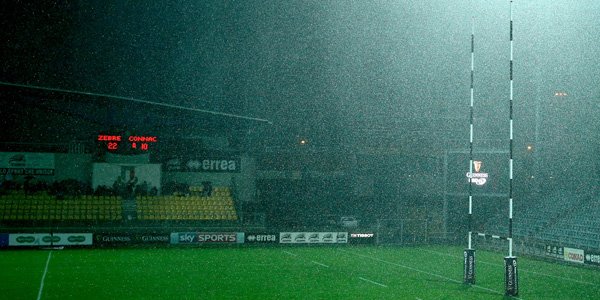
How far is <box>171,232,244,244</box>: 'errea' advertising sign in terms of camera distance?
31.6 meters

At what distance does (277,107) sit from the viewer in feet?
149

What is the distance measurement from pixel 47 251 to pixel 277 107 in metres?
21.3

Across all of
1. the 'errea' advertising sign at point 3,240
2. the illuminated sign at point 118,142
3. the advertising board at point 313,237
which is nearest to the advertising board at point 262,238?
the advertising board at point 313,237

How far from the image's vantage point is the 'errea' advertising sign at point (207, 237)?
3156 cm

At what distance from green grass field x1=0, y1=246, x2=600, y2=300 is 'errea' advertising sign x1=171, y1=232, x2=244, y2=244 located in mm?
1062

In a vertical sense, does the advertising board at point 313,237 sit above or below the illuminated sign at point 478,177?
below

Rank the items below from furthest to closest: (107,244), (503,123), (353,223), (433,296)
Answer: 1. (353,223)
2. (503,123)
3. (107,244)
4. (433,296)

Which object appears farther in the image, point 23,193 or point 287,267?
point 23,193

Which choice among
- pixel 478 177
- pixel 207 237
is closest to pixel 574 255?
pixel 478 177

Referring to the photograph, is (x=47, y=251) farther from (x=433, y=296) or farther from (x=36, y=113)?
(x=433, y=296)

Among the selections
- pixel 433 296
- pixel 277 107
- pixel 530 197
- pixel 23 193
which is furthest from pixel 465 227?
pixel 23 193

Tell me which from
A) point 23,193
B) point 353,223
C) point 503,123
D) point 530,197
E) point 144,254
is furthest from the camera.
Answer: point 353,223

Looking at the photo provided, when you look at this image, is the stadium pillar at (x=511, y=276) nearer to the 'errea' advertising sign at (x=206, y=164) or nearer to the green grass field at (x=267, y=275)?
the green grass field at (x=267, y=275)

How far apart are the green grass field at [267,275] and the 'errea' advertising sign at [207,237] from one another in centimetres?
106
